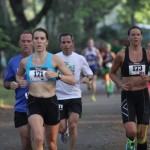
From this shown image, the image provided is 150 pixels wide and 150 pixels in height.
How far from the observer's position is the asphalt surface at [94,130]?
475 inches

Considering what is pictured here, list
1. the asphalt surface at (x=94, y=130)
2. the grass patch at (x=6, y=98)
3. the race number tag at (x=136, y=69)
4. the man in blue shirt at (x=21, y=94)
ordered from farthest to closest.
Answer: the grass patch at (x=6, y=98)
the asphalt surface at (x=94, y=130)
the race number tag at (x=136, y=69)
the man in blue shirt at (x=21, y=94)

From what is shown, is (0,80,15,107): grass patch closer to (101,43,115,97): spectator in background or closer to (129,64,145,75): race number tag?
(101,43,115,97): spectator in background

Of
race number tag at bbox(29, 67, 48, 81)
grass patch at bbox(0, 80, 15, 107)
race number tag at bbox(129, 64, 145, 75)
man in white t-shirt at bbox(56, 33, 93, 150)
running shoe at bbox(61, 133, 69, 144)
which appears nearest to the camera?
race number tag at bbox(29, 67, 48, 81)

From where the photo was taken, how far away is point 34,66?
28.5 ft

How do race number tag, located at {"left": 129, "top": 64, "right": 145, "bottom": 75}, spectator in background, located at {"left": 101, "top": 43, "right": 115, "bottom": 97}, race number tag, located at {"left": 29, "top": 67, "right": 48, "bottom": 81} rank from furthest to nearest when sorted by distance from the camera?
1. spectator in background, located at {"left": 101, "top": 43, "right": 115, "bottom": 97}
2. race number tag, located at {"left": 129, "top": 64, "right": 145, "bottom": 75}
3. race number tag, located at {"left": 29, "top": 67, "right": 48, "bottom": 81}

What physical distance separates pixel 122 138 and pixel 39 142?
487cm

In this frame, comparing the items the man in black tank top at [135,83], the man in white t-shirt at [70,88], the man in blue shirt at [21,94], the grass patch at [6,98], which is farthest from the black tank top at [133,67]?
the grass patch at [6,98]

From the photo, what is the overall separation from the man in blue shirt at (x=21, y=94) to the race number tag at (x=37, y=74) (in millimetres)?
531

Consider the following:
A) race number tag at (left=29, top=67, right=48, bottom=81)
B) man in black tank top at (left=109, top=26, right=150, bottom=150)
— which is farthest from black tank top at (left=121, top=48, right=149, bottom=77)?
race number tag at (left=29, top=67, right=48, bottom=81)

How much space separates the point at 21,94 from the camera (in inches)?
377

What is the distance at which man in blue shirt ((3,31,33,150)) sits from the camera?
936 centimetres

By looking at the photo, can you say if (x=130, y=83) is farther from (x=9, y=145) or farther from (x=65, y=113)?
(x=9, y=145)

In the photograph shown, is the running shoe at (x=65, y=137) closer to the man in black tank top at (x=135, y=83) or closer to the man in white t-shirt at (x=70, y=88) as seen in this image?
the man in white t-shirt at (x=70, y=88)

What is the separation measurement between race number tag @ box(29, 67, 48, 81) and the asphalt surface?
3.36 meters
